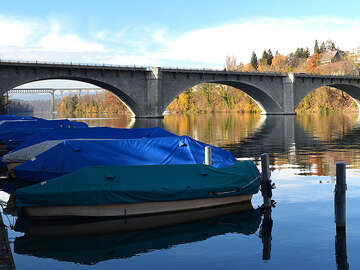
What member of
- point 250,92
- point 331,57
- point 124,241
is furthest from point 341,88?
point 124,241

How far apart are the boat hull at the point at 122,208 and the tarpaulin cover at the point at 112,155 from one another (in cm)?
221

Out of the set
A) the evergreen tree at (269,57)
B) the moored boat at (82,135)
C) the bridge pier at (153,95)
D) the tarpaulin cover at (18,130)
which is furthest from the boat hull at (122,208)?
the evergreen tree at (269,57)

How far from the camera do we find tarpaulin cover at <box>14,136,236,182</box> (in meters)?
14.4

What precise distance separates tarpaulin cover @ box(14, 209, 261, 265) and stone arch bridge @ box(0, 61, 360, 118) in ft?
174

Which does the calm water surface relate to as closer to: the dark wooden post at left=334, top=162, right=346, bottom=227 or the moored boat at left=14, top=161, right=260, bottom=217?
the dark wooden post at left=334, top=162, right=346, bottom=227

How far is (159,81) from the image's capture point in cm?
7025

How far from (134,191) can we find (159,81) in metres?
59.6

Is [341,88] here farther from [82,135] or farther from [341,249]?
[341,249]

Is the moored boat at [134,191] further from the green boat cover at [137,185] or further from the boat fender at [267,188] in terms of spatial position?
the boat fender at [267,188]

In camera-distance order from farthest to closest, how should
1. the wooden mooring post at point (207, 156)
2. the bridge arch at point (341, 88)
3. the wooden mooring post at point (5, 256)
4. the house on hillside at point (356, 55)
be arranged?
the house on hillside at point (356, 55), the bridge arch at point (341, 88), the wooden mooring post at point (207, 156), the wooden mooring post at point (5, 256)

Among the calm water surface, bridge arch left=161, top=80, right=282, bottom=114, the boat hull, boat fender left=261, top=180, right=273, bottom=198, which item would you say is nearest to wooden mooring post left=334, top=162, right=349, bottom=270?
the calm water surface

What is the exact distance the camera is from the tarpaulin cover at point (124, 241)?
29.5 ft

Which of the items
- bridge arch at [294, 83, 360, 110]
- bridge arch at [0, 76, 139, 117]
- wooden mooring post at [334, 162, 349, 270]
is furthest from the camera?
bridge arch at [294, 83, 360, 110]

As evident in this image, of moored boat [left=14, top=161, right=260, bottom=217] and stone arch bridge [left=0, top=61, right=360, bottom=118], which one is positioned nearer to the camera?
moored boat [left=14, top=161, right=260, bottom=217]
